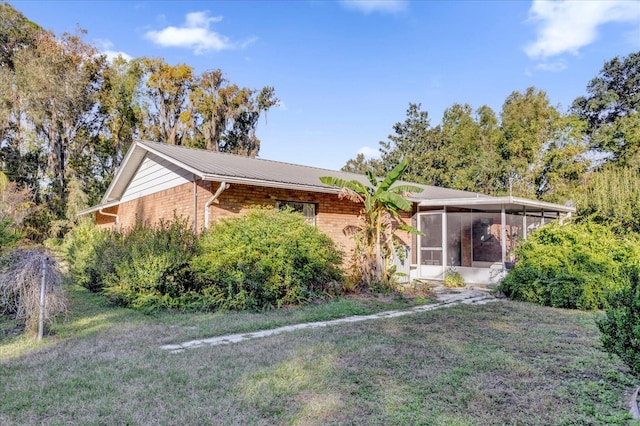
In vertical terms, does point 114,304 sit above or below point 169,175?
below

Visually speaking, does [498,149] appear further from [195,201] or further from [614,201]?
[195,201]

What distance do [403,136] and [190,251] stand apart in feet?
86.6

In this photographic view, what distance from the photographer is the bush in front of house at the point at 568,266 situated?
29.5ft

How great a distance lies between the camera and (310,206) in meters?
11.8

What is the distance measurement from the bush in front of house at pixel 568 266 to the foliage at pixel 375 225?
323cm

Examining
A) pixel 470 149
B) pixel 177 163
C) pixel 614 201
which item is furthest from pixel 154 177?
pixel 470 149

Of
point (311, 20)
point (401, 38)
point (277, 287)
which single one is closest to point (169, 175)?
point (277, 287)

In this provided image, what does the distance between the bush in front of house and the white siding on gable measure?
30.5ft

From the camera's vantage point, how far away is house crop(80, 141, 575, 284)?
10352 millimetres

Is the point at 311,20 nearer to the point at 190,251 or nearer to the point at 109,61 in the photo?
the point at 190,251

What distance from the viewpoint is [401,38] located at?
15.3 m

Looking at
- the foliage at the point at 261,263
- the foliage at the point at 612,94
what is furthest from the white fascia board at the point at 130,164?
the foliage at the point at 612,94

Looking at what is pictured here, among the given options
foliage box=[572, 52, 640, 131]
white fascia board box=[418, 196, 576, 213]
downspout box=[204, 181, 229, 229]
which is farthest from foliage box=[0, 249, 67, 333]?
foliage box=[572, 52, 640, 131]

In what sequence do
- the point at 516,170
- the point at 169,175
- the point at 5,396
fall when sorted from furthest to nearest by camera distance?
the point at 516,170 → the point at 169,175 → the point at 5,396
